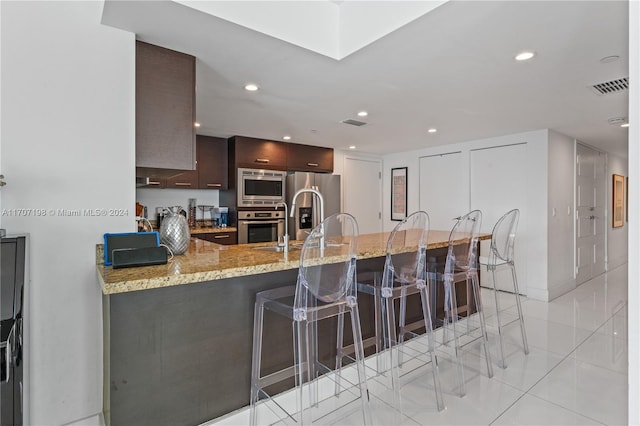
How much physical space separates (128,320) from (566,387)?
107 inches

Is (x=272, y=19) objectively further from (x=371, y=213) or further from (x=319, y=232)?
(x=371, y=213)

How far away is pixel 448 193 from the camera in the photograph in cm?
534

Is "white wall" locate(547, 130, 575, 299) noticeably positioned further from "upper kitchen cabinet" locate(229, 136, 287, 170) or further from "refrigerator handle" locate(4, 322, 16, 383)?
"refrigerator handle" locate(4, 322, 16, 383)

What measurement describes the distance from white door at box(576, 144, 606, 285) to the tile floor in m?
1.95

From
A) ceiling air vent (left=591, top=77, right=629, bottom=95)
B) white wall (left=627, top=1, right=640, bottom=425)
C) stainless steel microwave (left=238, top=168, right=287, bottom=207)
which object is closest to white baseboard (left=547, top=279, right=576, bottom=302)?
ceiling air vent (left=591, top=77, right=629, bottom=95)

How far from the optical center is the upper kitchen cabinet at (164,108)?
6.40 ft

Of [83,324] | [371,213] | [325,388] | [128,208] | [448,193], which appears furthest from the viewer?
[371,213]

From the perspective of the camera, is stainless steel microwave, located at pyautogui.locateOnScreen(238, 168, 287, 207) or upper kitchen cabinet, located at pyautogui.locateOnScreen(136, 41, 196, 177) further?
stainless steel microwave, located at pyautogui.locateOnScreen(238, 168, 287, 207)

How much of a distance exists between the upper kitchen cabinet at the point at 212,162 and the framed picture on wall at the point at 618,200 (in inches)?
285

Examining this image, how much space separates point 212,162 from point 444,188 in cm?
364

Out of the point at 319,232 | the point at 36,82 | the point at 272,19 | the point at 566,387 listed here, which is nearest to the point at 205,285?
the point at 319,232

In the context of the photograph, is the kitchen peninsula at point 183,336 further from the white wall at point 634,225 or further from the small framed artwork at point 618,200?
the small framed artwork at point 618,200

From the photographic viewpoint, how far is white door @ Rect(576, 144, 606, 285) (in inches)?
196

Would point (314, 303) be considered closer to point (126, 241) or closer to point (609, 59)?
point (126, 241)
